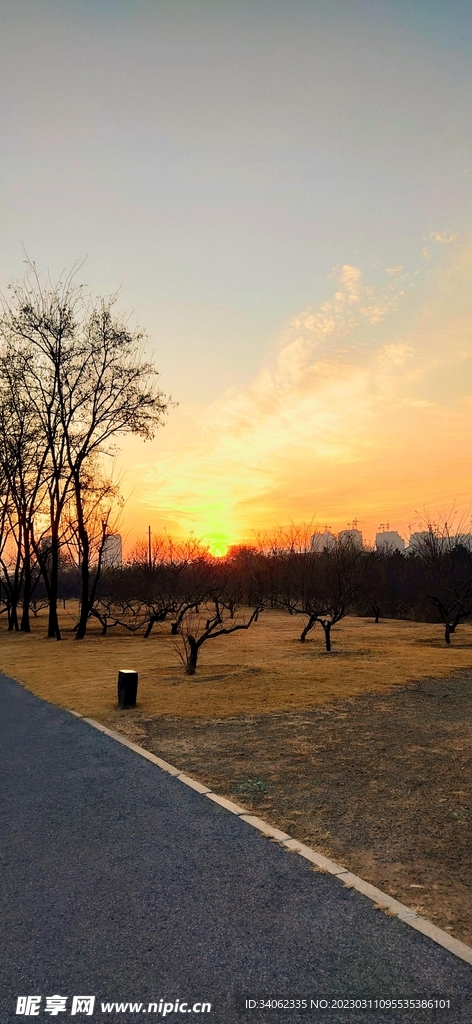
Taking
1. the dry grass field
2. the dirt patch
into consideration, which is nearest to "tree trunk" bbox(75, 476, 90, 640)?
the dry grass field

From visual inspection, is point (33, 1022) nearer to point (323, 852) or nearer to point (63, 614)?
point (323, 852)

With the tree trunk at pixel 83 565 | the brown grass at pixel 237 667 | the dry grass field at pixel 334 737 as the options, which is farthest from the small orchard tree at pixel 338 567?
the dry grass field at pixel 334 737

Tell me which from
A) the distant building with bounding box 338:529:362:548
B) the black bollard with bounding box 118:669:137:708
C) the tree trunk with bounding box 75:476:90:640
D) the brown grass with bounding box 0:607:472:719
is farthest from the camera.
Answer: the distant building with bounding box 338:529:362:548

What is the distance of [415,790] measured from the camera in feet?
16.2

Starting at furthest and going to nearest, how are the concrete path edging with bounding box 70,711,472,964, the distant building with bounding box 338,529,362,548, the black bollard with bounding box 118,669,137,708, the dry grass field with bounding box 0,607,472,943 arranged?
the distant building with bounding box 338,529,362,548 < the black bollard with bounding box 118,669,137,708 < the dry grass field with bounding box 0,607,472,943 < the concrete path edging with bounding box 70,711,472,964

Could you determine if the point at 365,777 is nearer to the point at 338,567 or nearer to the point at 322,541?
the point at 338,567

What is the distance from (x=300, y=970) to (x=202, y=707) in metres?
6.15

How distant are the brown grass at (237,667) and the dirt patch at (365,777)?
86 cm

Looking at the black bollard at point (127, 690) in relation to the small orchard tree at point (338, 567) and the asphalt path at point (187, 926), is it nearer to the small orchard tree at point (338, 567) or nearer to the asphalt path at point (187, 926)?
the asphalt path at point (187, 926)

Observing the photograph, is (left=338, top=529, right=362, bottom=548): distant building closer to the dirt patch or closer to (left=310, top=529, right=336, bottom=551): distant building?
(left=310, top=529, right=336, bottom=551): distant building

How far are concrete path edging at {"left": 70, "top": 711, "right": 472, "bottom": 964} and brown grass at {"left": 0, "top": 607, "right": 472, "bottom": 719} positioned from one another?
3.35m

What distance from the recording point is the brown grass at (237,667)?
29.9 feet

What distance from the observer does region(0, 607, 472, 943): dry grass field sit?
3.81 metres

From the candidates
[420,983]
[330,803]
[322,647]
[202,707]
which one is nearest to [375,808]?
[330,803]
